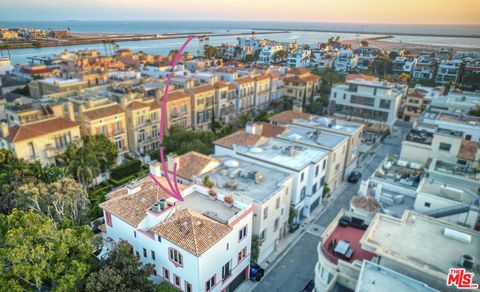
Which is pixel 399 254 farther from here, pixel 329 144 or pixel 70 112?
pixel 70 112

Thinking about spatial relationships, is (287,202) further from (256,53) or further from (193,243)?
(256,53)

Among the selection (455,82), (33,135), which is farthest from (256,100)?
(455,82)

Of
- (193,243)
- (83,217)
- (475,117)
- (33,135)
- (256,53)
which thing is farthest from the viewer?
(256,53)

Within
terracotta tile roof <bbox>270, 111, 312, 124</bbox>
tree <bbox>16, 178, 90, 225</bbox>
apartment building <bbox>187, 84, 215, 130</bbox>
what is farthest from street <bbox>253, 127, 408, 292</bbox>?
apartment building <bbox>187, 84, 215, 130</bbox>

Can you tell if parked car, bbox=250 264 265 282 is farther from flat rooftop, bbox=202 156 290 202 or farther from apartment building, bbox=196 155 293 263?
flat rooftop, bbox=202 156 290 202

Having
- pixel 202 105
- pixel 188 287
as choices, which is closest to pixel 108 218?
Result: pixel 188 287

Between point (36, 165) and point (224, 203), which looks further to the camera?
point (36, 165)

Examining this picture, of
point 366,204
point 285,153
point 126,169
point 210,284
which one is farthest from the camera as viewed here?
point 126,169
